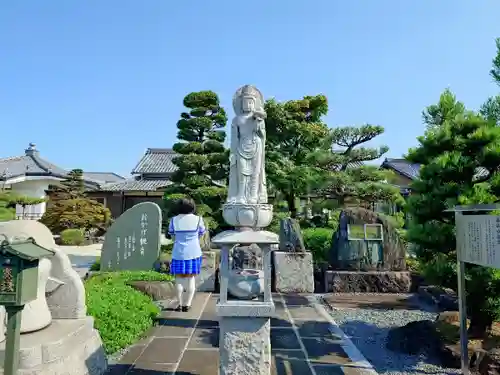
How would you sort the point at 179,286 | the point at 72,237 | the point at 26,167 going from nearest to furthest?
the point at 179,286 < the point at 72,237 < the point at 26,167

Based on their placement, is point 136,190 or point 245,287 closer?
point 245,287

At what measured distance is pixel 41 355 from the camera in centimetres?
317

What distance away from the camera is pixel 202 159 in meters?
13.3

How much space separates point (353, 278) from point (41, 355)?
6770 millimetres

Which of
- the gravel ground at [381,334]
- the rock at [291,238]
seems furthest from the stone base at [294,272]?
the gravel ground at [381,334]

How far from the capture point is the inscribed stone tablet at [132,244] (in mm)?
9242

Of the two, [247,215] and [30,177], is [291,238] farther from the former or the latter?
[30,177]

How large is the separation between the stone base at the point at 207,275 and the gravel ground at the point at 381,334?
2827mm

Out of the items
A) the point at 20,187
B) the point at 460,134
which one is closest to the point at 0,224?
the point at 460,134

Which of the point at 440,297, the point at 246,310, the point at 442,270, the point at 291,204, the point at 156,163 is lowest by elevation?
the point at 440,297

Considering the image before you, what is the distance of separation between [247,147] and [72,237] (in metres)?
18.9

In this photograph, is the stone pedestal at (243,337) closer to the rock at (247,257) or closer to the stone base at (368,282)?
the rock at (247,257)

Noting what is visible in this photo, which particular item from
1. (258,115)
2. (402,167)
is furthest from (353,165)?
(402,167)

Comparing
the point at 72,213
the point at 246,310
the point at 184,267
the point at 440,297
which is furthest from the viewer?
the point at 72,213
